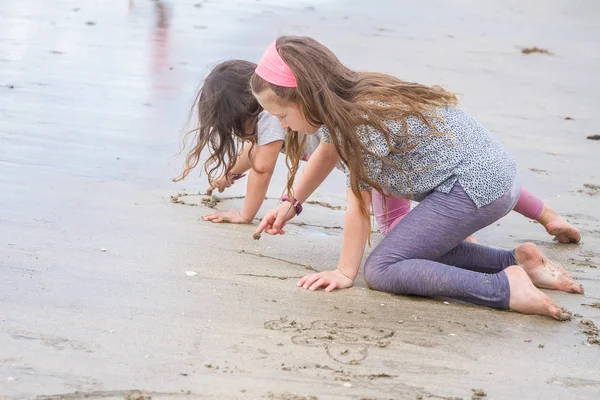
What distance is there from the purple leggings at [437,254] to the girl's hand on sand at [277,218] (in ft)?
1.50

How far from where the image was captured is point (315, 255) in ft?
12.5

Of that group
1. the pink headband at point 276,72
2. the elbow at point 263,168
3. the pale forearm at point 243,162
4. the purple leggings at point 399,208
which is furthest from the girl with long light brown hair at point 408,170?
the pale forearm at point 243,162

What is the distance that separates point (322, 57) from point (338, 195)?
1658 millimetres

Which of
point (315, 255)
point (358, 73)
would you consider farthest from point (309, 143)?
point (358, 73)

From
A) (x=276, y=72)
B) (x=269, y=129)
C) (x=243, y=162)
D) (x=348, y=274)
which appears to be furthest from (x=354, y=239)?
(x=243, y=162)

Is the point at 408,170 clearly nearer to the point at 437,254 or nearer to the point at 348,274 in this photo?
the point at 437,254

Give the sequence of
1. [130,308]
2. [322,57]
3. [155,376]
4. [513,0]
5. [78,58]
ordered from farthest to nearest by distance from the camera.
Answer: [513,0]
[78,58]
[322,57]
[130,308]
[155,376]

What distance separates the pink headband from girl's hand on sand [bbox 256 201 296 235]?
0.67 meters

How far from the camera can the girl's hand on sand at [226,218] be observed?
165 inches

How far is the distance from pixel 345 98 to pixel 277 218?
0.66 m

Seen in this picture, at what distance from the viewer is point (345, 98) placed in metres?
3.26

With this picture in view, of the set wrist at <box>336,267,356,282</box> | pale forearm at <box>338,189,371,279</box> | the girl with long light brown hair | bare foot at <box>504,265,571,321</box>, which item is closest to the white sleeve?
the girl with long light brown hair

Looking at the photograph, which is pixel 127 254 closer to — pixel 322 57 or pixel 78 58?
pixel 322 57

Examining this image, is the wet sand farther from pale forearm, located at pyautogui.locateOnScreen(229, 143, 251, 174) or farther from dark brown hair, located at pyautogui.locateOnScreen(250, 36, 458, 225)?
dark brown hair, located at pyautogui.locateOnScreen(250, 36, 458, 225)
